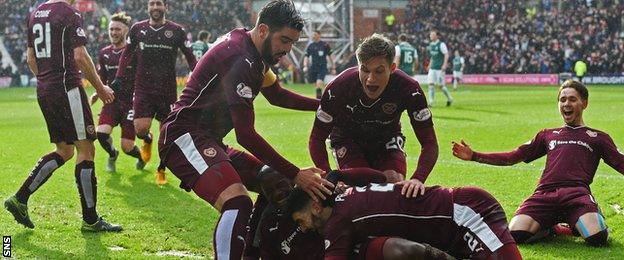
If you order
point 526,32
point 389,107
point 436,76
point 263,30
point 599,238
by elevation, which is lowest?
point 526,32

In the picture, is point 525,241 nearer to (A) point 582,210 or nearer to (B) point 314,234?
(A) point 582,210

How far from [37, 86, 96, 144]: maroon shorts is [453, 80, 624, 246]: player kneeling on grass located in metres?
3.28

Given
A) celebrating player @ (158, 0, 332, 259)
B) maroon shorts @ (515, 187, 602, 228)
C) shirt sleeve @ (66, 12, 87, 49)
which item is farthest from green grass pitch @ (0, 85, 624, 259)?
shirt sleeve @ (66, 12, 87, 49)

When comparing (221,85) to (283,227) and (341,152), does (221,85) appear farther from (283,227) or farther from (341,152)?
(341,152)

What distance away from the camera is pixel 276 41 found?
18.4 feet

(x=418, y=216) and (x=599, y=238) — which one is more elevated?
(x=418, y=216)

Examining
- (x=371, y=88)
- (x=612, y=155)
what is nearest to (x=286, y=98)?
(x=371, y=88)

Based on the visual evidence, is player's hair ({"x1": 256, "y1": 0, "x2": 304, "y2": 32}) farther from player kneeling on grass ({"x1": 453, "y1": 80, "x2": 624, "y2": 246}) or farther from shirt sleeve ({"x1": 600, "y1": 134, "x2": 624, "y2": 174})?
shirt sleeve ({"x1": 600, "y1": 134, "x2": 624, "y2": 174})

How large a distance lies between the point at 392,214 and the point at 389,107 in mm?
1571

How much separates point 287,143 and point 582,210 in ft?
27.0

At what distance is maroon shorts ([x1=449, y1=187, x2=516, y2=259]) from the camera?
520cm

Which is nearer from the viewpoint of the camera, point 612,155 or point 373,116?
point 373,116

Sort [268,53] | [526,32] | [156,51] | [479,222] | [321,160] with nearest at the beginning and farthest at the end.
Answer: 1. [479,222]
2. [268,53]
3. [321,160]
4. [156,51]
5. [526,32]

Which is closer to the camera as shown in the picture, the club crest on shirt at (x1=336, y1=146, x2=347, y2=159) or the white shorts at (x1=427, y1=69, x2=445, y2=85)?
the club crest on shirt at (x1=336, y1=146, x2=347, y2=159)
